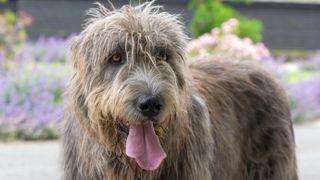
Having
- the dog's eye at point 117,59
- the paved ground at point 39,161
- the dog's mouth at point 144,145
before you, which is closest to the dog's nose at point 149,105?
the dog's mouth at point 144,145

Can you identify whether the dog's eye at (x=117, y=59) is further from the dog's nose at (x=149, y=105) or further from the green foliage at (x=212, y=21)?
the green foliage at (x=212, y=21)

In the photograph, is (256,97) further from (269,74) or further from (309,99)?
(309,99)

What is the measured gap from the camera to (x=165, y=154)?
4734 millimetres

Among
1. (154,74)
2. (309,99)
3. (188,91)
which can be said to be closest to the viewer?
(154,74)

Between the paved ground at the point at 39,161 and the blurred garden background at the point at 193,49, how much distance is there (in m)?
0.11

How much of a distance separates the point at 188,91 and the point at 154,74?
484mm

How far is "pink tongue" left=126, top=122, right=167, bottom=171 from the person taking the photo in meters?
4.58

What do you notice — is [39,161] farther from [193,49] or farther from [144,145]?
[144,145]

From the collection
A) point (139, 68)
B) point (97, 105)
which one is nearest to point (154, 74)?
point (139, 68)

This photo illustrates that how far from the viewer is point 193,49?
1086 cm

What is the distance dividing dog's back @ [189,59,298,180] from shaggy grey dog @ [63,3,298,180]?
0.19 m

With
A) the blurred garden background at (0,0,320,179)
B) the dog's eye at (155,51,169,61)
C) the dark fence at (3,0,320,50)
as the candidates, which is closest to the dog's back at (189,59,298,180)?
the blurred garden background at (0,0,320,179)

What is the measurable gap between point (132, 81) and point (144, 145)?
412 mm

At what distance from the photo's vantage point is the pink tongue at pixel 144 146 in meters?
4.58
